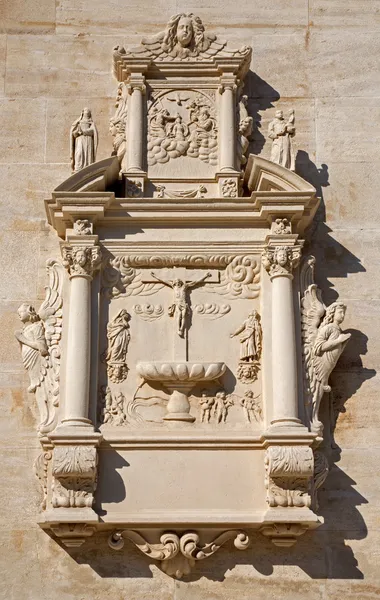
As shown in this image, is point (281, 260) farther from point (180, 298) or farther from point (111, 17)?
point (111, 17)

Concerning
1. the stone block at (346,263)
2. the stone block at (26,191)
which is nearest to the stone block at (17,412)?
the stone block at (26,191)

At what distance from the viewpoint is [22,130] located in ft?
34.4

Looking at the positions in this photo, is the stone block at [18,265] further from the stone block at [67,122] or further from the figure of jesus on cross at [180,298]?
the figure of jesus on cross at [180,298]

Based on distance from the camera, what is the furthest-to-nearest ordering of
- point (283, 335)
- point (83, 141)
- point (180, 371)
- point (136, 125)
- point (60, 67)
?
point (60, 67) → point (136, 125) → point (83, 141) → point (283, 335) → point (180, 371)

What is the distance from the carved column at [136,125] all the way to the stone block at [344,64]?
1534 mm

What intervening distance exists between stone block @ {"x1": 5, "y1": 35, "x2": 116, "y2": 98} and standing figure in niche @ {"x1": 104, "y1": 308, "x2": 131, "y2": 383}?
2172 millimetres

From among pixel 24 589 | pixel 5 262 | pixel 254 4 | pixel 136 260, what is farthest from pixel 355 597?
pixel 254 4

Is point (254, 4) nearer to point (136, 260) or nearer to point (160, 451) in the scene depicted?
point (136, 260)

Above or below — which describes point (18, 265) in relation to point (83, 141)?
below

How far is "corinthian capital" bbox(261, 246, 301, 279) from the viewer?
9.64 metres

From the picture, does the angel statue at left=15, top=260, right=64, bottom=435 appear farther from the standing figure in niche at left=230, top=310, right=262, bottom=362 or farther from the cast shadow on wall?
the standing figure in niche at left=230, top=310, right=262, bottom=362

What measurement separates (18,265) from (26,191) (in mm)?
681

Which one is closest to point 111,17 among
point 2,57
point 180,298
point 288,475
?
point 2,57

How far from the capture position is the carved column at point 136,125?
33.2 feet
